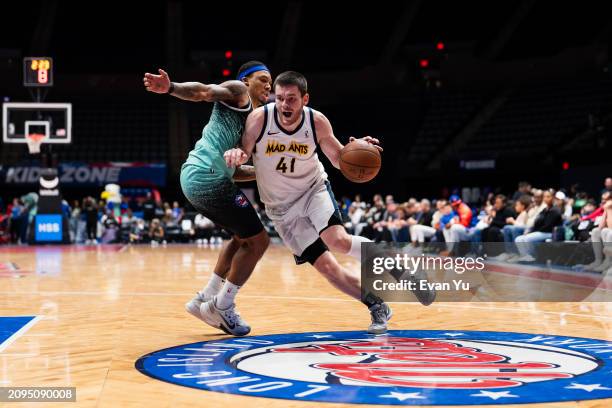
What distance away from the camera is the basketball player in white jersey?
16.7 feet

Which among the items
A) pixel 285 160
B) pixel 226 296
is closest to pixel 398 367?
pixel 226 296

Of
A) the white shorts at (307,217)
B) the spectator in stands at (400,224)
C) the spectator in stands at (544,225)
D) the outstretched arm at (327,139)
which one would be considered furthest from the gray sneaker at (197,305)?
the spectator in stands at (400,224)

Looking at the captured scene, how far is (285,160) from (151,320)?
1728 millimetres

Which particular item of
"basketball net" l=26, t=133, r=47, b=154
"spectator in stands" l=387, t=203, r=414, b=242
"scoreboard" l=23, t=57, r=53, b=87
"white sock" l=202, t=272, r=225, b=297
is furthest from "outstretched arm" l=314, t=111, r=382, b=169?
"basketball net" l=26, t=133, r=47, b=154

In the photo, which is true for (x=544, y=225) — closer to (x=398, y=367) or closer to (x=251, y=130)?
(x=251, y=130)

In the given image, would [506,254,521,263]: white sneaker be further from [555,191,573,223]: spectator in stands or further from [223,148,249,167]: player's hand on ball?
[223,148,249,167]: player's hand on ball

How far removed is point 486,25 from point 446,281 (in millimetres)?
23107

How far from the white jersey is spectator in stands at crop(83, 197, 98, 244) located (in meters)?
18.4

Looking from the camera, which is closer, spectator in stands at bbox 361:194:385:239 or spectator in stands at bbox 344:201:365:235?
spectator in stands at bbox 361:194:385:239

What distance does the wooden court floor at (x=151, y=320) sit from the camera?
136 inches

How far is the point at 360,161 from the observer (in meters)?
5.14

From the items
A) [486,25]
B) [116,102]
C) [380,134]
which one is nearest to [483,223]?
[380,134]

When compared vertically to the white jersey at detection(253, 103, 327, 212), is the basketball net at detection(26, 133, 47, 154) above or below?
above

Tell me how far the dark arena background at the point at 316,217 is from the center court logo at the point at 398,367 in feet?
0.08
